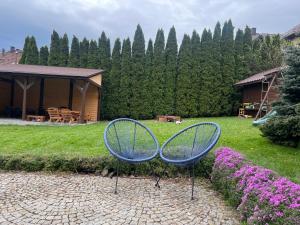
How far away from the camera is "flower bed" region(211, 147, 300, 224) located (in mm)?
2146

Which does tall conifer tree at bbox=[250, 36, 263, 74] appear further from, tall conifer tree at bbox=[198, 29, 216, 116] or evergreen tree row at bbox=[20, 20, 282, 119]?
tall conifer tree at bbox=[198, 29, 216, 116]

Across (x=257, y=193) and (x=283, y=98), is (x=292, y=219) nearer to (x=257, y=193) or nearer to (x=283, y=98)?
(x=257, y=193)

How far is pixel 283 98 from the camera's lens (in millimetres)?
6590

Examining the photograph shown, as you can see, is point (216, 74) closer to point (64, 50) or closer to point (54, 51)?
point (64, 50)

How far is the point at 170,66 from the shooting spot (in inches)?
629

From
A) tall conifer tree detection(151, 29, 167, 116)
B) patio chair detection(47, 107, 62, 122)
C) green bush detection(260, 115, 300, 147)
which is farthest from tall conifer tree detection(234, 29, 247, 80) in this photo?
green bush detection(260, 115, 300, 147)

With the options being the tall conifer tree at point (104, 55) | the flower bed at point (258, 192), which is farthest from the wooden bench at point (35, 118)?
the flower bed at point (258, 192)

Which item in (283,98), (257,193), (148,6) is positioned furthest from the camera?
(148,6)

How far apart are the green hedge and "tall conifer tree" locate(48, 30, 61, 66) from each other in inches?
503

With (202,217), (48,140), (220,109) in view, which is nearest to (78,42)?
(220,109)

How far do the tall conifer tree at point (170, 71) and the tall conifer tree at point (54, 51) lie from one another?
22.0 ft

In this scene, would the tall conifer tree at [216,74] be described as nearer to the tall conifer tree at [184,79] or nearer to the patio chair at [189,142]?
the tall conifer tree at [184,79]

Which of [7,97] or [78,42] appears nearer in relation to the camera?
[7,97]

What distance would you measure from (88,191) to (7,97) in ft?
43.8
